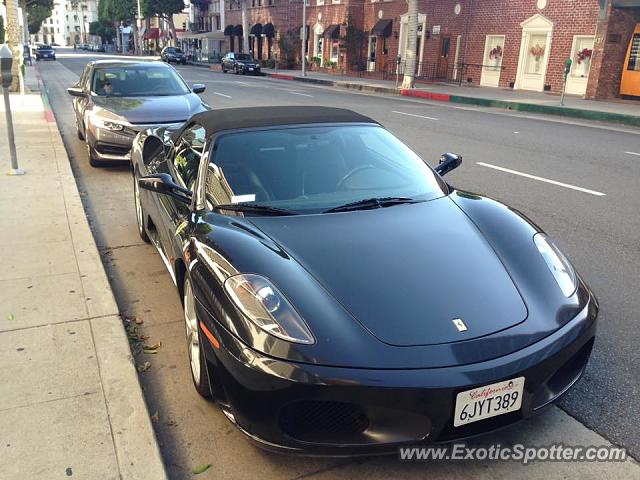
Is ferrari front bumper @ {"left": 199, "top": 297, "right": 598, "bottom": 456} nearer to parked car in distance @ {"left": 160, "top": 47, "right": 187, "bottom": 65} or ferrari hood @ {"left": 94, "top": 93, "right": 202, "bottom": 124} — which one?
ferrari hood @ {"left": 94, "top": 93, "right": 202, "bottom": 124}

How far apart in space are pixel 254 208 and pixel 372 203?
0.68 meters

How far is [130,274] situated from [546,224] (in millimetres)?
4216

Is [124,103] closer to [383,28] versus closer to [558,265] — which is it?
[558,265]

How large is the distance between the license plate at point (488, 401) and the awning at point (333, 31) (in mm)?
40632

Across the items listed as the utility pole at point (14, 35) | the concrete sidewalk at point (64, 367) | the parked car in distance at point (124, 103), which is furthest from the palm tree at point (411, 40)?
the concrete sidewalk at point (64, 367)

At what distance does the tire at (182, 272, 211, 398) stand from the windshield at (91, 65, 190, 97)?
6.87 m

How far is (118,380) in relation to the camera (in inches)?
125

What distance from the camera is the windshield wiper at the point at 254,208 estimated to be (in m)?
3.28

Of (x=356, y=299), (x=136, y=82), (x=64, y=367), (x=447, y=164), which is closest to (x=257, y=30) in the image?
(x=136, y=82)

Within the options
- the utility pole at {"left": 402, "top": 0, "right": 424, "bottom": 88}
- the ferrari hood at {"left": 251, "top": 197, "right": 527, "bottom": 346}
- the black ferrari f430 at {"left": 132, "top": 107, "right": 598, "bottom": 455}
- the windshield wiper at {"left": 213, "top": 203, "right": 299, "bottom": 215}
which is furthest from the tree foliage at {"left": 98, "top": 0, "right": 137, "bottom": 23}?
the ferrari hood at {"left": 251, "top": 197, "right": 527, "bottom": 346}

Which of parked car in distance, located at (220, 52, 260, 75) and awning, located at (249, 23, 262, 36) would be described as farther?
awning, located at (249, 23, 262, 36)

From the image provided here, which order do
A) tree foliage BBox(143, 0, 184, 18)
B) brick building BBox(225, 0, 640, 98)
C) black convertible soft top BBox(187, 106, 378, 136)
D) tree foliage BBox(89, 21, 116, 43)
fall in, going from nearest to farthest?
black convertible soft top BBox(187, 106, 378, 136) < brick building BBox(225, 0, 640, 98) < tree foliage BBox(143, 0, 184, 18) < tree foliage BBox(89, 21, 116, 43)

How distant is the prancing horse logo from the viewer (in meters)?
2.46

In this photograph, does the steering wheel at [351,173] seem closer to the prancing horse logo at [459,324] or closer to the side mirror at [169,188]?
the side mirror at [169,188]
